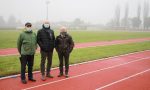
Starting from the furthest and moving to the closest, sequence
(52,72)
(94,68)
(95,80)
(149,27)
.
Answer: (149,27) < (94,68) < (52,72) < (95,80)

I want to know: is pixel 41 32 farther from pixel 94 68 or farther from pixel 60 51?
pixel 94 68

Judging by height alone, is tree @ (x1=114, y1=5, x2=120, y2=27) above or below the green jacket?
above

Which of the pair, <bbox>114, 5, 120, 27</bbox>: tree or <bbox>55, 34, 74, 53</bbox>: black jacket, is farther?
<bbox>114, 5, 120, 27</bbox>: tree

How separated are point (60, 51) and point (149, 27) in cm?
10120

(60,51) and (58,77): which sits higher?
(60,51)

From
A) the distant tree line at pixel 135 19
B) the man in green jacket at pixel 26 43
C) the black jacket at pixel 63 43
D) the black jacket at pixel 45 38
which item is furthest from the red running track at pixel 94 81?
the distant tree line at pixel 135 19

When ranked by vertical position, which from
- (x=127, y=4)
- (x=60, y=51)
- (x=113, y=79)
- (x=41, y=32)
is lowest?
(x=113, y=79)

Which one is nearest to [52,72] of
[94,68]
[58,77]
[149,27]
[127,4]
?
[58,77]

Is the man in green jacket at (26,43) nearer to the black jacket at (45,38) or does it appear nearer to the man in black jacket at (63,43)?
the black jacket at (45,38)

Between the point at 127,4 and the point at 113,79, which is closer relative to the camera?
the point at 113,79

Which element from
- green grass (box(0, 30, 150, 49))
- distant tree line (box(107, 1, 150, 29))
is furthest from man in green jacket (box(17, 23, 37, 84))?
distant tree line (box(107, 1, 150, 29))

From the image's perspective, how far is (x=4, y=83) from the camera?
743cm

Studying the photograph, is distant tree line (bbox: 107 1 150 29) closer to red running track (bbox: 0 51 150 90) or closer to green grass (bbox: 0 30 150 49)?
green grass (bbox: 0 30 150 49)

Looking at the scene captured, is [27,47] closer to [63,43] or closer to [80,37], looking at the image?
[63,43]
